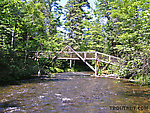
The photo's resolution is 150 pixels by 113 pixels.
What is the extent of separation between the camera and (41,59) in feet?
50.3

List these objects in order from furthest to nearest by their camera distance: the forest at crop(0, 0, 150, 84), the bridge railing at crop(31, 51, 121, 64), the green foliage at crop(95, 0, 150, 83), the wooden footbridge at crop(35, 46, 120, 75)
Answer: the green foliage at crop(95, 0, 150, 83) → the wooden footbridge at crop(35, 46, 120, 75) → the bridge railing at crop(31, 51, 121, 64) → the forest at crop(0, 0, 150, 84)

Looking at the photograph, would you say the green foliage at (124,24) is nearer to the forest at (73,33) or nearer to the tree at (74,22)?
the forest at (73,33)

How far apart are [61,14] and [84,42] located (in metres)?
6.34

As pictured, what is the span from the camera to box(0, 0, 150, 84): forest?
10.9 meters

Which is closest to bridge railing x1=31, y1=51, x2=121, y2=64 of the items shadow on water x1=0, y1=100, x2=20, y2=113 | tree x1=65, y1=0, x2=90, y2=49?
tree x1=65, y1=0, x2=90, y2=49

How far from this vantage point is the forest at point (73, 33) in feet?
35.8

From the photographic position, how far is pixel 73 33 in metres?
27.0

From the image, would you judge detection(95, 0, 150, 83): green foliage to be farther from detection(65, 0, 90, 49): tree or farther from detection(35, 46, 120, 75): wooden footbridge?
detection(65, 0, 90, 49): tree

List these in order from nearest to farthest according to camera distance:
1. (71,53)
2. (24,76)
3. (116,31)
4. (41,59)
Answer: (24,76) → (41,59) → (71,53) → (116,31)

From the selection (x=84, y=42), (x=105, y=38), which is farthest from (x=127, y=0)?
(x=84, y=42)

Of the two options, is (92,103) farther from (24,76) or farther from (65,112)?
(24,76)

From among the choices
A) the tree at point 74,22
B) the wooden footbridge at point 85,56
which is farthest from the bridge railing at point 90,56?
the tree at point 74,22

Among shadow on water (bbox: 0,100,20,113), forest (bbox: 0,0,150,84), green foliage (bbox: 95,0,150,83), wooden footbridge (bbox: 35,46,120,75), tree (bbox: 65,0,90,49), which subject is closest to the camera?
shadow on water (bbox: 0,100,20,113)

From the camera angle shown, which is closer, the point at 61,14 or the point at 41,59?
the point at 41,59
